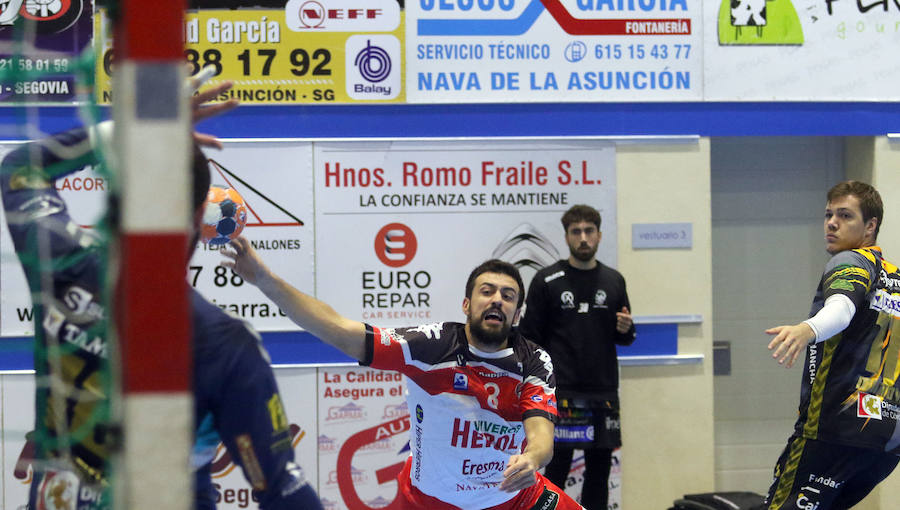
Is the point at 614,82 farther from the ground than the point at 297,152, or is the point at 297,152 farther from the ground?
the point at 614,82

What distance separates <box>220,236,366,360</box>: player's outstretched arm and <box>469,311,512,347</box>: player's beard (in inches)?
21.3

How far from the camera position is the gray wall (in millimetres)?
7637

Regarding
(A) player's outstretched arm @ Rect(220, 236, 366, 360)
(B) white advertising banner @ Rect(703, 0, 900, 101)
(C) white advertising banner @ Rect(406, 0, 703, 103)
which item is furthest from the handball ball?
(B) white advertising banner @ Rect(703, 0, 900, 101)

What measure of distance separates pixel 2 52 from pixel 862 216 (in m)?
5.48

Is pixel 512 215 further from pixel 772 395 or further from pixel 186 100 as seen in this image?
pixel 186 100

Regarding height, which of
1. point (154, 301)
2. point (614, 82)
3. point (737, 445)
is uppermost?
point (614, 82)

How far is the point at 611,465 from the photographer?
6.96 m

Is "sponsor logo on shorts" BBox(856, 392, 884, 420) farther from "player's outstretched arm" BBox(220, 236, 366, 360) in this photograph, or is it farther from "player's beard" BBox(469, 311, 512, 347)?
"player's outstretched arm" BBox(220, 236, 366, 360)

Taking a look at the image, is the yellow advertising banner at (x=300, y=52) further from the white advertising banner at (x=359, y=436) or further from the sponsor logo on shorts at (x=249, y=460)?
the sponsor logo on shorts at (x=249, y=460)

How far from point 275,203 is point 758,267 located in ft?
11.8

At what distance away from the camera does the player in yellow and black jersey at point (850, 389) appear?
4520 mm

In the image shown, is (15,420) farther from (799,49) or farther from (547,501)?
(799,49)

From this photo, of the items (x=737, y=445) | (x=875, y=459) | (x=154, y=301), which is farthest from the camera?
(x=737, y=445)

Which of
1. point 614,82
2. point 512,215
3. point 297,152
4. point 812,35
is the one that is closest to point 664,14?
point 614,82
